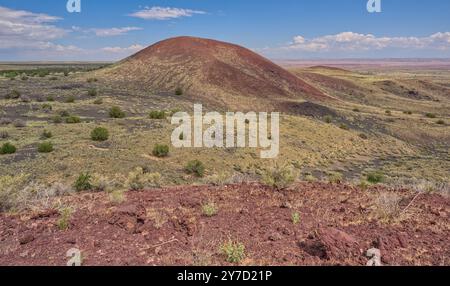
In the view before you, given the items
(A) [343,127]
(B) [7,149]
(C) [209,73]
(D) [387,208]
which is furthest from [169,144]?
(C) [209,73]

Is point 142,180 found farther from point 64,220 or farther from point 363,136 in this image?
point 363,136

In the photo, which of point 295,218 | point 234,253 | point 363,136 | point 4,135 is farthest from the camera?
point 363,136

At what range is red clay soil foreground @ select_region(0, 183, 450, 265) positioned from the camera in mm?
5164

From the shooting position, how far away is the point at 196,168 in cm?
1989

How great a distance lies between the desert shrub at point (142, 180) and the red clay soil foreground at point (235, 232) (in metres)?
2.46

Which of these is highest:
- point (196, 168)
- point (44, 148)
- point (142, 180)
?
point (142, 180)

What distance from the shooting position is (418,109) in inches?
2240

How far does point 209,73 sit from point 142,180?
4143cm

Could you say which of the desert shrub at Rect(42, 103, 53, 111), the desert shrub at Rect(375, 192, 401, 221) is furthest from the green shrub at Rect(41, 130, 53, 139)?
the desert shrub at Rect(375, 192, 401, 221)

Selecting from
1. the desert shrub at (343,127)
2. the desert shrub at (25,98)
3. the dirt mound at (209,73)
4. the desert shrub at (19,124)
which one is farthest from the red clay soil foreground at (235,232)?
the dirt mound at (209,73)

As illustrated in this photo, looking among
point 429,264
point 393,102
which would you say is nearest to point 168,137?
point 429,264
